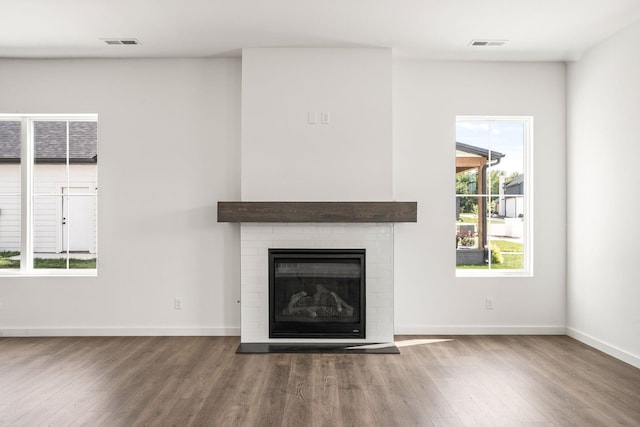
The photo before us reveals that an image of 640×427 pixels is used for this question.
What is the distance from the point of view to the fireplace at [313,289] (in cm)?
432

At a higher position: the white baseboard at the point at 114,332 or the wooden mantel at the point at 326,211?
the wooden mantel at the point at 326,211

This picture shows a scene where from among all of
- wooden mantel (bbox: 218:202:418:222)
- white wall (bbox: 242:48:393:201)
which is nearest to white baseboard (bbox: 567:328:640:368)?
wooden mantel (bbox: 218:202:418:222)

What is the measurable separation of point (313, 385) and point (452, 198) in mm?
2430

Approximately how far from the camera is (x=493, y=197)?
15.8ft

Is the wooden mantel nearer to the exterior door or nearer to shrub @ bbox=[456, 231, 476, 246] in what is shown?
shrub @ bbox=[456, 231, 476, 246]

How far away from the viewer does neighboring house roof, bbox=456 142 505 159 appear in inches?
189

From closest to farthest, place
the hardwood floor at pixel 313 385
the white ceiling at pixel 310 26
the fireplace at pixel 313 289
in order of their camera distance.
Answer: the hardwood floor at pixel 313 385 < the white ceiling at pixel 310 26 < the fireplace at pixel 313 289

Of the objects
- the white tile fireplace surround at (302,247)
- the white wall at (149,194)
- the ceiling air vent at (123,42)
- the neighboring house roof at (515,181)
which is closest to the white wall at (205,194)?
the white wall at (149,194)

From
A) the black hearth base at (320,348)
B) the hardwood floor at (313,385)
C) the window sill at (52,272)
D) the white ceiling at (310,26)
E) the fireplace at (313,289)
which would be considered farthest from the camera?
the window sill at (52,272)

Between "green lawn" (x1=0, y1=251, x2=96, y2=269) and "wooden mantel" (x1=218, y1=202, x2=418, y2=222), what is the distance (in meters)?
1.76

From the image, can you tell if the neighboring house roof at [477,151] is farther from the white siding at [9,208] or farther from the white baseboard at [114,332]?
the white siding at [9,208]

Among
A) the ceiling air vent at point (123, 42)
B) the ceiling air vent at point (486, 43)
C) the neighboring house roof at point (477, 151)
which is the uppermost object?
the ceiling air vent at point (486, 43)

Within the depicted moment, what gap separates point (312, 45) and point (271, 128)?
86 cm

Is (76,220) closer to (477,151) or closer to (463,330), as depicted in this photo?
(463,330)
